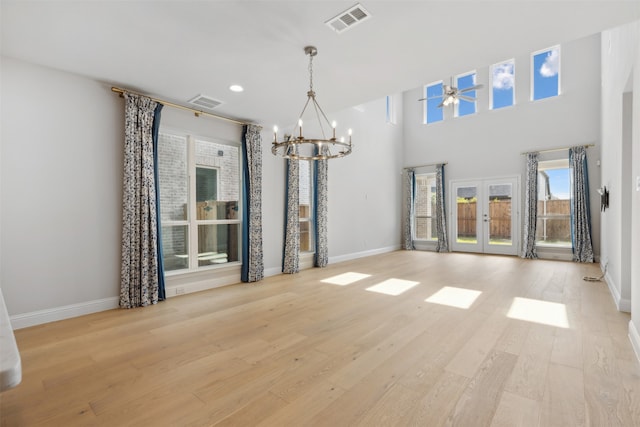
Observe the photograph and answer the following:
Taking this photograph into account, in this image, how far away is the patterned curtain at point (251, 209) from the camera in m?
5.15

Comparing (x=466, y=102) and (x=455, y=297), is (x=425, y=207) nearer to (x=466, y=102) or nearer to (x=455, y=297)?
(x=466, y=102)

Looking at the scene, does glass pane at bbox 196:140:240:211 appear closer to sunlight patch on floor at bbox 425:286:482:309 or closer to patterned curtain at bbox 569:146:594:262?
sunlight patch on floor at bbox 425:286:482:309

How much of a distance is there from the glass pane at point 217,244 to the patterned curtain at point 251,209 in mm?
203

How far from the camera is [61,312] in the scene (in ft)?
11.1

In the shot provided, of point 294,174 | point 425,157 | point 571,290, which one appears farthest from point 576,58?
point 294,174

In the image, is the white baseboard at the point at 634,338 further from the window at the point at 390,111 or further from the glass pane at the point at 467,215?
the window at the point at 390,111

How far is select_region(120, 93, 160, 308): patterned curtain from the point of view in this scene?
376 centimetres

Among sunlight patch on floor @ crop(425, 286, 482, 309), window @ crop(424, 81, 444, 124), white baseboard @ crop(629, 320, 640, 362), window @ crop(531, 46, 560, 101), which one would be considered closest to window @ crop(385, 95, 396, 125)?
window @ crop(424, 81, 444, 124)

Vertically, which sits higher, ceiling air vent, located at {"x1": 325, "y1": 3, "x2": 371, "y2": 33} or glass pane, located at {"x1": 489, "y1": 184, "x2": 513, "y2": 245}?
ceiling air vent, located at {"x1": 325, "y1": 3, "x2": 371, "y2": 33}

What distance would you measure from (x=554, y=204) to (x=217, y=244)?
8.05 m

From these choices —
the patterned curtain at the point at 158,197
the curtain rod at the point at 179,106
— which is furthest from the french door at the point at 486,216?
the patterned curtain at the point at 158,197

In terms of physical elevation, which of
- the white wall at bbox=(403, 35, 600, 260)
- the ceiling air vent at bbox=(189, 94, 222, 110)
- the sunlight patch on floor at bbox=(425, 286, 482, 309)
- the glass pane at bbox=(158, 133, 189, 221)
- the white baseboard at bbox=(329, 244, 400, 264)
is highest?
the white wall at bbox=(403, 35, 600, 260)

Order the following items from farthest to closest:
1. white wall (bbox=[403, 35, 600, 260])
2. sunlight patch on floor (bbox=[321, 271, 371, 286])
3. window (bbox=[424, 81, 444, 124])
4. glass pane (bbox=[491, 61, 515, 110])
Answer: window (bbox=[424, 81, 444, 124])
glass pane (bbox=[491, 61, 515, 110])
white wall (bbox=[403, 35, 600, 260])
sunlight patch on floor (bbox=[321, 271, 371, 286])

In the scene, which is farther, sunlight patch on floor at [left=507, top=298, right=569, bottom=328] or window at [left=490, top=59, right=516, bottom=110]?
window at [left=490, top=59, right=516, bottom=110]
